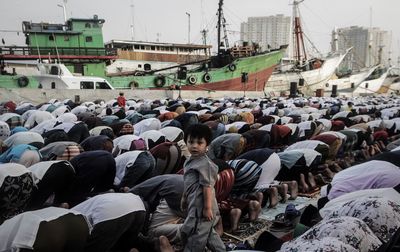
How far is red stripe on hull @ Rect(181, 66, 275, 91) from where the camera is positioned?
24.7 m

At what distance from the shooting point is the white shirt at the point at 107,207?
2887 mm

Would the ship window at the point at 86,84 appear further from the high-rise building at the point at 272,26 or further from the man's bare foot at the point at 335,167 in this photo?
the high-rise building at the point at 272,26

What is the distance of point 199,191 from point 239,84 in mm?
24345

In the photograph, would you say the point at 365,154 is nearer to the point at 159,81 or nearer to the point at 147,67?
the point at 159,81

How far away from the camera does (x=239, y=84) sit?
26922mm

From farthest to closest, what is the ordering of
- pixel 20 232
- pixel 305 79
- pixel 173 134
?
pixel 305 79, pixel 173 134, pixel 20 232

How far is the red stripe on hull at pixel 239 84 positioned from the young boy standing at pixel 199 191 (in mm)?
20380

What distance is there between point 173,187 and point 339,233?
1.81 metres

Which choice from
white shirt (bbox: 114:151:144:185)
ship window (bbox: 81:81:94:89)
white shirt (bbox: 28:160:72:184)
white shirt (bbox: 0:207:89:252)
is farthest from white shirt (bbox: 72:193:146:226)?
ship window (bbox: 81:81:94:89)

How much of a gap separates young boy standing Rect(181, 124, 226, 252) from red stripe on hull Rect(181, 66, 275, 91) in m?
20.4

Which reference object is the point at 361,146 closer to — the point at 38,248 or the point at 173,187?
the point at 173,187

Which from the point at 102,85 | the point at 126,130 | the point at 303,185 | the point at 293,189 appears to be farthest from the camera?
the point at 102,85

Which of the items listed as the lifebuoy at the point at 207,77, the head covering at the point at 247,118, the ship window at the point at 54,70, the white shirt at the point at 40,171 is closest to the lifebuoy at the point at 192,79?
the lifebuoy at the point at 207,77

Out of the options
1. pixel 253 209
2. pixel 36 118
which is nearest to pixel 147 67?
pixel 36 118
